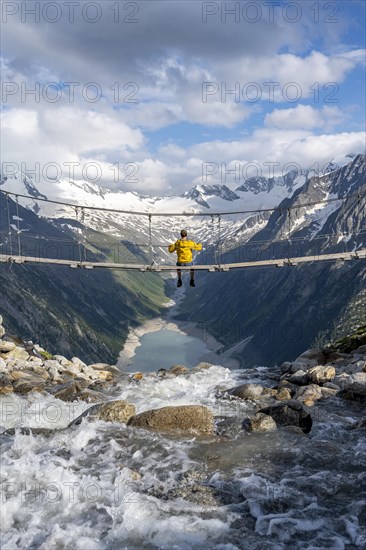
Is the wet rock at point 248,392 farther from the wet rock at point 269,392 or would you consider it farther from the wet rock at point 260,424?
the wet rock at point 260,424

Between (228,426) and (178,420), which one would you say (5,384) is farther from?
(228,426)

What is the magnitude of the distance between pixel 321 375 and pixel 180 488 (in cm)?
1127

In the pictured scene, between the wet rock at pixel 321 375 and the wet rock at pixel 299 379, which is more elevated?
the wet rock at pixel 321 375

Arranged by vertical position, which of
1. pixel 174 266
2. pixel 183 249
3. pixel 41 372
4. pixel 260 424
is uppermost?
pixel 183 249

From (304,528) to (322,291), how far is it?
196 meters

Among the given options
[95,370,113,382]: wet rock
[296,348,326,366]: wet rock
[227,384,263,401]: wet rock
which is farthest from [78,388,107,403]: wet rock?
[296,348,326,366]: wet rock

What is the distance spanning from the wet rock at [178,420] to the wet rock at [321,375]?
705 cm

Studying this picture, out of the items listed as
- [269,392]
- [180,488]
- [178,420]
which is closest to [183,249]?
[269,392]

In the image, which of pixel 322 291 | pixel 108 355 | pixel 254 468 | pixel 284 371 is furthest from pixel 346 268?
pixel 254 468

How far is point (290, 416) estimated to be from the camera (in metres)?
15.2

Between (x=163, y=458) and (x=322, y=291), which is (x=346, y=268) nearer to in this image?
(x=322, y=291)

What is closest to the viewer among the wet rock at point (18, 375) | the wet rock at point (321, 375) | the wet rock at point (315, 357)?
the wet rock at point (321, 375)

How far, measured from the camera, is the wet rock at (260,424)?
14633mm

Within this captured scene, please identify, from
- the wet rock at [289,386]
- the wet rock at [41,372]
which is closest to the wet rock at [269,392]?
the wet rock at [289,386]
